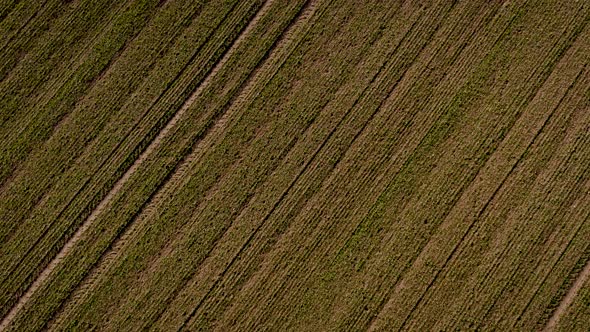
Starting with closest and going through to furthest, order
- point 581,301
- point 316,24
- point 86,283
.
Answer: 1. point 581,301
2. point 86,283
3. point 316,24

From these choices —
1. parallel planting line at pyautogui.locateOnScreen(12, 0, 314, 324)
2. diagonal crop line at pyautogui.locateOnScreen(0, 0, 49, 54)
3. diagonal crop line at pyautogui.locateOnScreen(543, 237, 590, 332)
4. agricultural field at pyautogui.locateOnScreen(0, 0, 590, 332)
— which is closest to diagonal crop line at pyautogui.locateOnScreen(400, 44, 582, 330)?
agricultural field at pyautogui.locateOnScreen(0, 0, 590, 332)

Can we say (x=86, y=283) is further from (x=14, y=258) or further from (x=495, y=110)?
(x=495, y=110)

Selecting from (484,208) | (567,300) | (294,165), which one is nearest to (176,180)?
(294,165)

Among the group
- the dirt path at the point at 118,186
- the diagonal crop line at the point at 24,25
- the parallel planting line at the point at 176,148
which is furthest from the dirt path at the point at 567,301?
the diagonal crop line at the point at 24,25

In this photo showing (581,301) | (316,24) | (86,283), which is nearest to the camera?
(581,301)

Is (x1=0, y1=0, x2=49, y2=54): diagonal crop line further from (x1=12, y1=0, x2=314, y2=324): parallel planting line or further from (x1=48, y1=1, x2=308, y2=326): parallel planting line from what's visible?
(x1=12, y1=0, x2=314, y2=324): parallel planting line

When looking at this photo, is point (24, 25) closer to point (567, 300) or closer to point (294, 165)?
point (294, 165)

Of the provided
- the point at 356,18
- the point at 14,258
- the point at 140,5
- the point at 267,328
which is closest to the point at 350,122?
the point at 356,18
